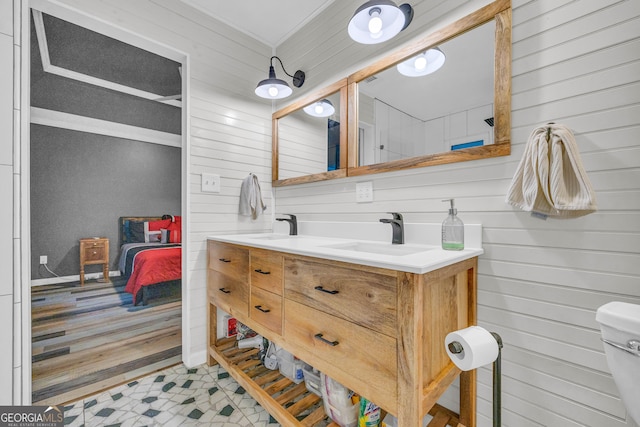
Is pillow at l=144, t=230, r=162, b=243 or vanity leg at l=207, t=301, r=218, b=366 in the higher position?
pillow at l=144, t=230, r=162, b=243

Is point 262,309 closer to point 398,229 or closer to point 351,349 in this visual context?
point 351,349

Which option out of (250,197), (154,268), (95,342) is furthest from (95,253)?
(250,197)

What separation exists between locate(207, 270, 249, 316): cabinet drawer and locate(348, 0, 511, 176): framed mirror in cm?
95

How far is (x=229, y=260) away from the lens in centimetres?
171

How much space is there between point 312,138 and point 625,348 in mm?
Result: 1773

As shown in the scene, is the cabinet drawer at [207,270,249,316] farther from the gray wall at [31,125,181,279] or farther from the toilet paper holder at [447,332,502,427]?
the gray wall at [31,125,181,279]

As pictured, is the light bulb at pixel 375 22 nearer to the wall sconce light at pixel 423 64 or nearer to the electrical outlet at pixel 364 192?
the wall sconce light at pixel 423 64

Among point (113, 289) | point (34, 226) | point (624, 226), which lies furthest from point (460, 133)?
point (34, 226)

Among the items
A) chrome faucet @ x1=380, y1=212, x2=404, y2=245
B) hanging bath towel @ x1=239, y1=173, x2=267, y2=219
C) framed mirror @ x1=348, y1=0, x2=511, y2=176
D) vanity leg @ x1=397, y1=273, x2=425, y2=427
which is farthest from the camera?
hanging bath towel @ x1=239, y1=173, x2=267, y2=219

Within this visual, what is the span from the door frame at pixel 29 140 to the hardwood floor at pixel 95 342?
0.30 meters

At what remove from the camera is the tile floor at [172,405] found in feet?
4.68

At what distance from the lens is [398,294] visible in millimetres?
861

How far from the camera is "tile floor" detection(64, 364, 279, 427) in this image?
4.68 ft

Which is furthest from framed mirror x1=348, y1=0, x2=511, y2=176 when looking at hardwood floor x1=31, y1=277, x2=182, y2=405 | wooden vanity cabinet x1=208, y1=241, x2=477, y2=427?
hardwood floor x1=31, y1=277, x2=182, y2=405
